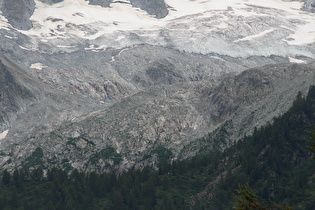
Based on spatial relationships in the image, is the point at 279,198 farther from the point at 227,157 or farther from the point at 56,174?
the point at 56,174

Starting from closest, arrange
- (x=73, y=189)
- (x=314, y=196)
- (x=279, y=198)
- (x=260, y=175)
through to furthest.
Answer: (x=314, y=196) → (x=279, y=198) → (x=260, y=175) → (x=73, y=189)

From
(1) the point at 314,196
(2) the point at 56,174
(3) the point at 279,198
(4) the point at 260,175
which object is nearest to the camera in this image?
(1) the point at 314,196

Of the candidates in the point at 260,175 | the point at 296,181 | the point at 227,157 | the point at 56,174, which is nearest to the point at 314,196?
the point at 296,181

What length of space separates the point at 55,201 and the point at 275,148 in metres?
63.2

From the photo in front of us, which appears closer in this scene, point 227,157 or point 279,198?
point 279,198

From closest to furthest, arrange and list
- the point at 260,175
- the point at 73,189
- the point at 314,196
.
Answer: the point at 314,196
the point at 260,175
the point at 73,189

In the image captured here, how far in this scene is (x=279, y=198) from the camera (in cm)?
14988

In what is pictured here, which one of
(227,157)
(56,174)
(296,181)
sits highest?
(296,181)

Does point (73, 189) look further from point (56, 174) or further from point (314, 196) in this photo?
point (314, 196)

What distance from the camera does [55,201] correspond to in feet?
558

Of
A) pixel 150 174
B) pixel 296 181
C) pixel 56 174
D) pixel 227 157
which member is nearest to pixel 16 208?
pixel 56 174

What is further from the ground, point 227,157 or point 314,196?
point 314,196

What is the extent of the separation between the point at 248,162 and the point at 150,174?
32208 mm

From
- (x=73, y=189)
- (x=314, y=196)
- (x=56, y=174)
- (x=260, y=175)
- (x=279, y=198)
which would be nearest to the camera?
(x=314, y=196)
